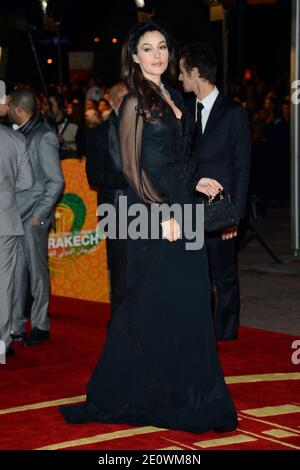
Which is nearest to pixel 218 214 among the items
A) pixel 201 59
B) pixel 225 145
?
pixel 225 145

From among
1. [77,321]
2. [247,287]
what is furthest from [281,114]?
[77,321]

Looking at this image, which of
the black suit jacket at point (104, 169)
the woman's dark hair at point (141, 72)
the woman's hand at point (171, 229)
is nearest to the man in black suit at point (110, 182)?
the black suit jacket at point (104, 169)

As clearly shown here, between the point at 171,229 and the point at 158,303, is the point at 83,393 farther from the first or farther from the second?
the point at 171,229

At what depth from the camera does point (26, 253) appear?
835 cm

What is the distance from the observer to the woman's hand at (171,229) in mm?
5578

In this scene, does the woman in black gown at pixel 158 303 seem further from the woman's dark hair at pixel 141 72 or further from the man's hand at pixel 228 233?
the man's hand at pixel 228 233

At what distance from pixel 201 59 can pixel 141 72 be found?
2.26 metres

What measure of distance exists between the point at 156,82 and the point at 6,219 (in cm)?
212

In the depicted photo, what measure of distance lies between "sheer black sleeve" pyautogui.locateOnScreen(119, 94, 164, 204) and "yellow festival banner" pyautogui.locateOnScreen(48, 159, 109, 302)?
14.6 feet

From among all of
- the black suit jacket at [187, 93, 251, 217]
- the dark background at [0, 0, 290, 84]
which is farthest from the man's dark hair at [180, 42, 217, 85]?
the dark background at [0, 0, 290, 84]

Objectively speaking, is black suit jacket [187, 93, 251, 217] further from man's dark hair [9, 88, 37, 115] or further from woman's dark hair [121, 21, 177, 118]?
woman's dark hair [121, 21, 177, 118]

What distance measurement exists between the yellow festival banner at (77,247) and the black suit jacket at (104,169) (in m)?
2.19

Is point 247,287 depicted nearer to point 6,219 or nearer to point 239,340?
point 239,340

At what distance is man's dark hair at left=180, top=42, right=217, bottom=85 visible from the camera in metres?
7.80
